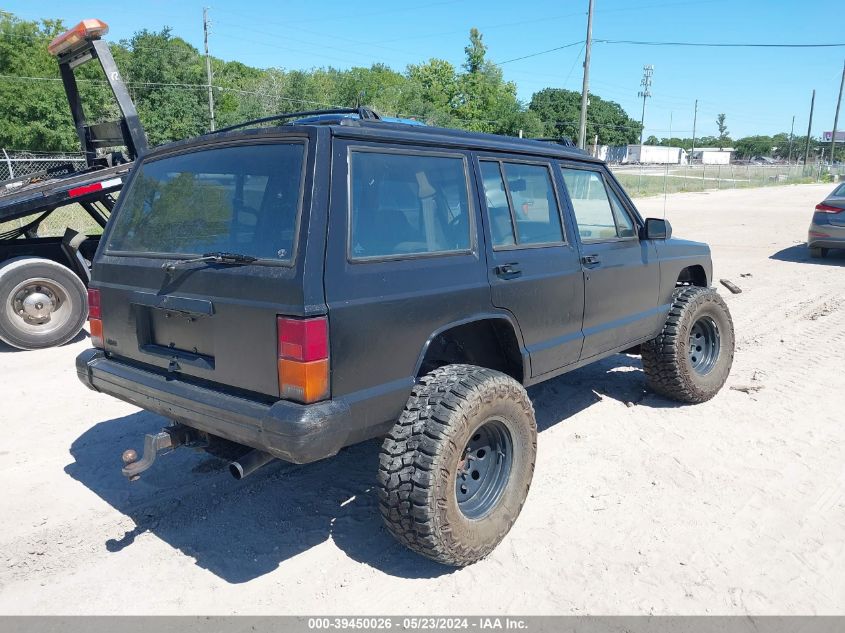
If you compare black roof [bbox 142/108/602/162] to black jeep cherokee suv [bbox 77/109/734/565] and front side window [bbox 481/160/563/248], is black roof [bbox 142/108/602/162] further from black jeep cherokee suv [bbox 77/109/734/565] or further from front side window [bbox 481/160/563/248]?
front side window [bbox 481/160/563/248]

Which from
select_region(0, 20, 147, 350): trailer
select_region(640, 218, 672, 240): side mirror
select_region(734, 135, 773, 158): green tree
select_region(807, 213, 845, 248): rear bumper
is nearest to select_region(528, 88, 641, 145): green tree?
select_region(734, 135, 773, 158): green tree

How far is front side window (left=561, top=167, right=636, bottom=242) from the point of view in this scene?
4.17 metres

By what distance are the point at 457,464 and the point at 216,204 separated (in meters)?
1.68

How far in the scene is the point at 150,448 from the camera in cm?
296

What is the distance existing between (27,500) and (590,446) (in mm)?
3515

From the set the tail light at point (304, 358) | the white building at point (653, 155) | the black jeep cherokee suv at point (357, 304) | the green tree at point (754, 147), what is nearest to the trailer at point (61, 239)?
the black jeep cherokee suv at point (357, 304)

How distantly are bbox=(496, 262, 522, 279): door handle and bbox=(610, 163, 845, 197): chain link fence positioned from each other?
27.0m

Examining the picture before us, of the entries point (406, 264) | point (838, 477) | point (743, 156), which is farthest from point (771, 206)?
point (743, 156)

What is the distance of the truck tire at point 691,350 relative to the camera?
192 inches

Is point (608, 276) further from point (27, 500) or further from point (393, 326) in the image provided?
point (27, 500)

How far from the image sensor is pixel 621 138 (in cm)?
11106

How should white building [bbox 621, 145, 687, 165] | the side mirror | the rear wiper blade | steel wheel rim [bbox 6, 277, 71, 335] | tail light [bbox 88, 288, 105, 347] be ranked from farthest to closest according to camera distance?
white building [bbox 621, 145, 687, 165] → steel wheel rim [bbox 6, 277, 71, 335] → the side mirror → tail light [bbox 88, 288, 105, 347] → the rear wiper blade

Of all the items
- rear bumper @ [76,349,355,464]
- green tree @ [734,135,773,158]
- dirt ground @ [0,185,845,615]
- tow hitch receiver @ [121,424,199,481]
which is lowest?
dirt ground @ [0,185,845,615]

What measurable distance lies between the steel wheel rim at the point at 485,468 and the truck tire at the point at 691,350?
84.3 inches
